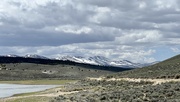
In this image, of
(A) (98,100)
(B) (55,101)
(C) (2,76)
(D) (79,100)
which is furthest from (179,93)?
(C) (2,76)

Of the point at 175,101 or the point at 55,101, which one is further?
the point at 55,101

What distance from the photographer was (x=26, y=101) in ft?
177

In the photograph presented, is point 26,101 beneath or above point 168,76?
beneath

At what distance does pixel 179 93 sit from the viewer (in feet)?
124

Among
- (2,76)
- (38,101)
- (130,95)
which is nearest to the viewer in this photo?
(130,95)

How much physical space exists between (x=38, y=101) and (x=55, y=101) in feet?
21.4

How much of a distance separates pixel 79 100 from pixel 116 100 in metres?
6.16

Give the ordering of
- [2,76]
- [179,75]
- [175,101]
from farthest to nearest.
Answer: [2,76] → [179,75] → [175,101]

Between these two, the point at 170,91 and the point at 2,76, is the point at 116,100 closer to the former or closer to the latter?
the point at 170,91

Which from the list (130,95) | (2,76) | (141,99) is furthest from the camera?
(2,76)

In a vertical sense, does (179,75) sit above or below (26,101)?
above

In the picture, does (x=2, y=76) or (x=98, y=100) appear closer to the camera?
(x=98, y=100)

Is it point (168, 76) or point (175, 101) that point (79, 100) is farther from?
point (168, 76)

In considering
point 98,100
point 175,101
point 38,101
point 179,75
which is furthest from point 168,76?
point 175,101
